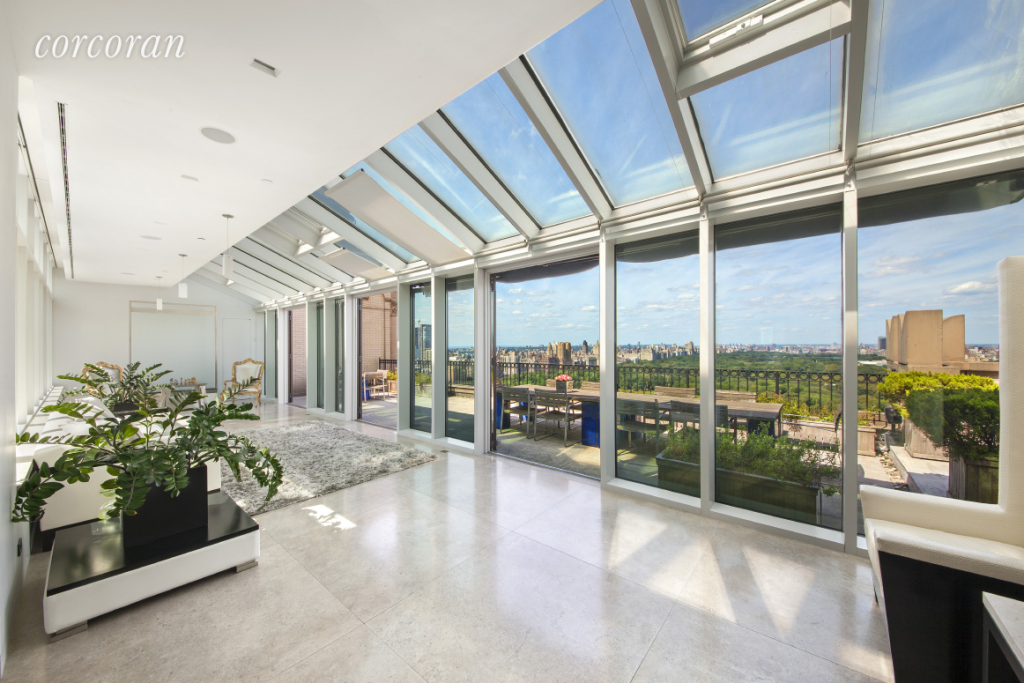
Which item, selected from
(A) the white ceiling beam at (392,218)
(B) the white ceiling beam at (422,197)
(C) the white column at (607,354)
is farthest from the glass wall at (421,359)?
(C) the white column at (607,354)

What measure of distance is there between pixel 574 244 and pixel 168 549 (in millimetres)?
3924

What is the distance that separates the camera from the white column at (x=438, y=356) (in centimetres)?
576

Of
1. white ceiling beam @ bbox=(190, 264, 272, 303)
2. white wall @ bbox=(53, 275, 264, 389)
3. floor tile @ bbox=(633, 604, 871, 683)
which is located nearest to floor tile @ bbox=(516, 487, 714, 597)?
floor tile @ bbox=(633, 604, 871, 683)

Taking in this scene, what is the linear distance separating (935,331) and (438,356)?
4999 millimetres

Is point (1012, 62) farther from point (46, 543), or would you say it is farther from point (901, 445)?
point (46, 543)

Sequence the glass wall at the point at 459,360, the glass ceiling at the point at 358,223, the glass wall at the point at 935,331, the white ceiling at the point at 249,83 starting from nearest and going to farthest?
the white ceiling at the point at 249,83 → the glass wall at the point at 935,331 → the glass ceiling at the point at 358,223 → the glass wall at the point at 459,360

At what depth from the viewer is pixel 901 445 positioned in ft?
8.91

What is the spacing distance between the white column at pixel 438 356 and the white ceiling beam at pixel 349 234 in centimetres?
74

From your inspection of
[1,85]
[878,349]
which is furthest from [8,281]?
[878,349]

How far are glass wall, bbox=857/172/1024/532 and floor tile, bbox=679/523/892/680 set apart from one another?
742 mm

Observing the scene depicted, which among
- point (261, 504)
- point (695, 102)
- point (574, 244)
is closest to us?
point (695, 102)

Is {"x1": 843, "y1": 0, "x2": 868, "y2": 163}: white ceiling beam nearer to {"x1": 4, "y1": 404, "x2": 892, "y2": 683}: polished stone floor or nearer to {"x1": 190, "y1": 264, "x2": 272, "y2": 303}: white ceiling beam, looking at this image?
{"x1": 4, "y1": 404, "x2": 892, "y2": 683}: polished stone floor

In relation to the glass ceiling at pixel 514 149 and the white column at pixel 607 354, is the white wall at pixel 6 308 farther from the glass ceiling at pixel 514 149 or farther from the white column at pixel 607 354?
the white column at pixel 607 354

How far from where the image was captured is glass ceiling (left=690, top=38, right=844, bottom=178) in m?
2.33
